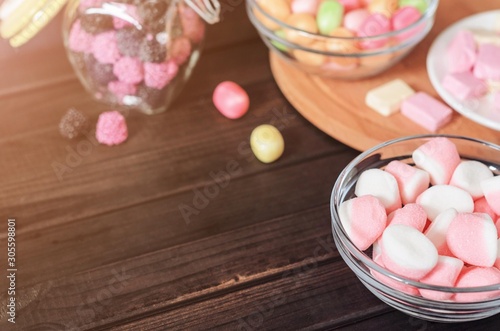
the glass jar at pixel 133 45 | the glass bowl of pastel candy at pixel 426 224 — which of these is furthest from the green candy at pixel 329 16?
the glass bowl of pastel candy at pixel 426 224

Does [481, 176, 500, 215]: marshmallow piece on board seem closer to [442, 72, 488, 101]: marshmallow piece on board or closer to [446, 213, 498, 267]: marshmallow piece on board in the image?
[446, 213, 498, 267]: marshmallow piece on board

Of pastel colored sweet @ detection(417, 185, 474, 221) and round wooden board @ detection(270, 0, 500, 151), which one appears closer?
pastel colored sweet @ detection(417, 185, 474, 221)

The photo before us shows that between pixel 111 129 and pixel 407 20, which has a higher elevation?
pixel 407 20

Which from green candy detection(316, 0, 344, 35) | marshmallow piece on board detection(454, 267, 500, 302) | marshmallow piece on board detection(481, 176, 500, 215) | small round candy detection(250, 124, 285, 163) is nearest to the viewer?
marshmallow piece on board detection(454, 267, 500, 302)

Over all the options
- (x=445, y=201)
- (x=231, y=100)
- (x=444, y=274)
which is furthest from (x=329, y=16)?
(x=444, y=274)

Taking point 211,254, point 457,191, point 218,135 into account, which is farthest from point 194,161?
point 457,191

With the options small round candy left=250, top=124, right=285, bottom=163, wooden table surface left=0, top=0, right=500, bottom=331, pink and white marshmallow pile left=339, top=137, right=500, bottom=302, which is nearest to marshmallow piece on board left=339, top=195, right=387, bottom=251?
pink and white marshmallow pile left=339, top=137, right=500, bottom=302

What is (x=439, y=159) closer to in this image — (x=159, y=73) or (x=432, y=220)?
(x=432, y=220)
